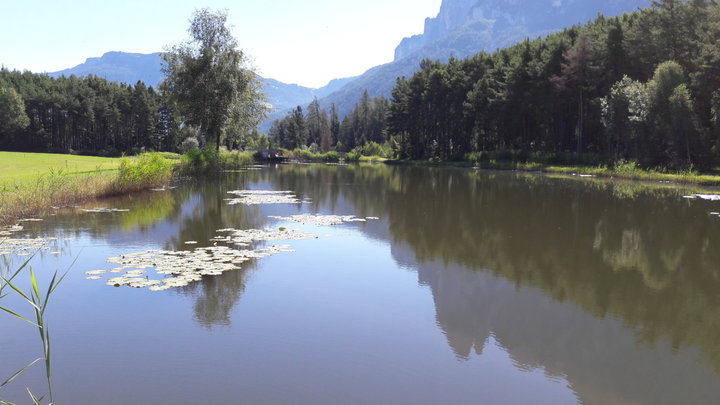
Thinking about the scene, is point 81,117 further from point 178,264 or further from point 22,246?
point 178,264

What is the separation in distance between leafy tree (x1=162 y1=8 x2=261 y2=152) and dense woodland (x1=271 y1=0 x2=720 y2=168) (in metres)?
34.6

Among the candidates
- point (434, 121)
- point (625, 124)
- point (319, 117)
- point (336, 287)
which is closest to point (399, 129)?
point (434, 121)

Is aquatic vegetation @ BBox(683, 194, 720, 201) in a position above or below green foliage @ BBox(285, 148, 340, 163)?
below

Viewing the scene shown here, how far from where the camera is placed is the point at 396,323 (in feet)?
29.2

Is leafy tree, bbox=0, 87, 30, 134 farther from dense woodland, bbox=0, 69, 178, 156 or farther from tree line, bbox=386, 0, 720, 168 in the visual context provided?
tree line, bbox=386, 0, 720, 168

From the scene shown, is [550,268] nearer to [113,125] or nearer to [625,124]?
[625,124]

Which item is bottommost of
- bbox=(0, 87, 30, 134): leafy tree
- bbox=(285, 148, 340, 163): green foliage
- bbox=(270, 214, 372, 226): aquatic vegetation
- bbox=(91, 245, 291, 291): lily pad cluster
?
bbox=(91, 245, 291, 291): lily pad cluster

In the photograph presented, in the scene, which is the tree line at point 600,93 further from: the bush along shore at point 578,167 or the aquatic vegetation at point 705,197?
the aquatic vegetation at point 705,197

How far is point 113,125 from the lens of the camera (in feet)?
341

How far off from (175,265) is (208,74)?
113 ft

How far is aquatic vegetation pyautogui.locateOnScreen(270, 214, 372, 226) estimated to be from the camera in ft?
66.7

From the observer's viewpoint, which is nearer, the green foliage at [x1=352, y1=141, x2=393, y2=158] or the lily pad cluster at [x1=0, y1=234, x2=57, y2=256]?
the lily pad cluster at [x1=0, y1=234, x2=57, y2=256]

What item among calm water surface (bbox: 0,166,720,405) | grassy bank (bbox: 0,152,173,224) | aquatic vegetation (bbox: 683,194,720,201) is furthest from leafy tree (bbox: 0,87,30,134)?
aquatic vegetation (bbox: 683,194,720,201)

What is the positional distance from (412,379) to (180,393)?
123 inches
